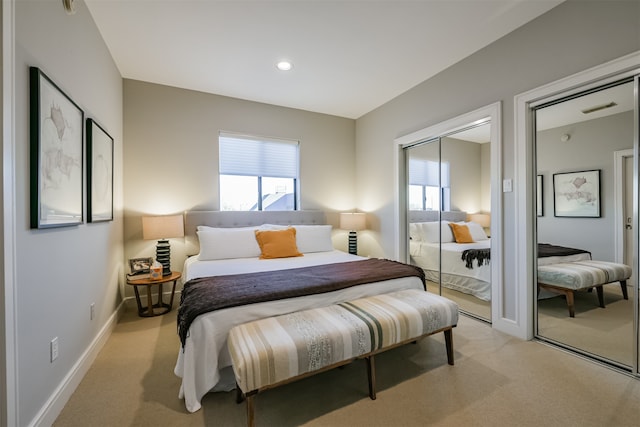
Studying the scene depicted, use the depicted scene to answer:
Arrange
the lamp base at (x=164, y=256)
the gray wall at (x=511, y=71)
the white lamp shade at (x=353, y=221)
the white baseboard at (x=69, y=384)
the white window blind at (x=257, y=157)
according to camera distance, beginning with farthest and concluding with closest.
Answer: the white lamp shade at (x=353, y=221) < the white window blind at (x=257, y=157) < the lamp base at (x=164, y=256) < the gray wall at (x=511, y=71) < the white baseboard at (x=69, y=384)

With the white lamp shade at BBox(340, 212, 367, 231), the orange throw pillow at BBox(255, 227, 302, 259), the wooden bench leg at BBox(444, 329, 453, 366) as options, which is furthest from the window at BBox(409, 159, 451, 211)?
the orange throw pillow at BBox(255, 227, 302, 259)

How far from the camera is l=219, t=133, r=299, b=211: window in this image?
375 cm

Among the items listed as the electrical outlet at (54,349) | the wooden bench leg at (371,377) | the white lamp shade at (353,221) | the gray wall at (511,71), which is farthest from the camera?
the white lamp shade at (353,221)

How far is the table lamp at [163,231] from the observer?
2.95 metres

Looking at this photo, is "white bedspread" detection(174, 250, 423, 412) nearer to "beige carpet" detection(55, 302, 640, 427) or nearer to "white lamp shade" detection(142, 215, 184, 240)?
"beige carpet" detection(55, 302, 640, 427)

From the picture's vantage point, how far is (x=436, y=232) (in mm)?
3373

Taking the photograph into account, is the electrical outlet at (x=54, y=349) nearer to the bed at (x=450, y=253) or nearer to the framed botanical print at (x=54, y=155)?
Answer: the framed botanical print at (x=54, y=155)

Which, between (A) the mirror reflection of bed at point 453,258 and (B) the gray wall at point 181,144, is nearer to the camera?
(A) the mirror reflection of bed at point 453,258

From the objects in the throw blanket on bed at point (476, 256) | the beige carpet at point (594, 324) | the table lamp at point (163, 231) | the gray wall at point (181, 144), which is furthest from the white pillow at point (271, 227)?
the beige carpet at point (594, 324)

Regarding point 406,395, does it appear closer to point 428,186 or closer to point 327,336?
point 327,336

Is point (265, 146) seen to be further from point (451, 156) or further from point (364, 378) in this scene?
point (364, 378)

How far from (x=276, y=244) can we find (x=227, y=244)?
566 millimetres

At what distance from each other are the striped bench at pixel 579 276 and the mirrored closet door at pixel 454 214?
47cm

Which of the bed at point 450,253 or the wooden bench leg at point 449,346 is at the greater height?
the bed at point 450,253
